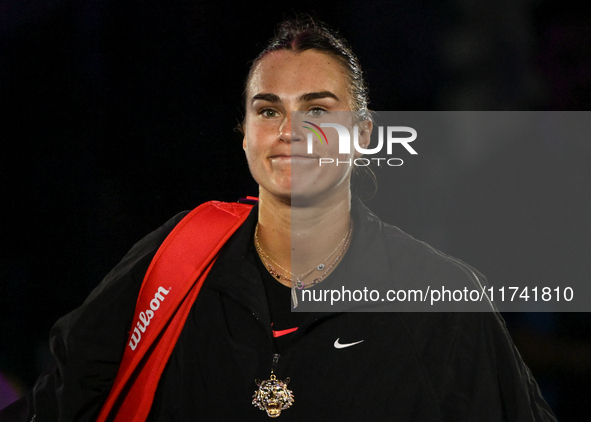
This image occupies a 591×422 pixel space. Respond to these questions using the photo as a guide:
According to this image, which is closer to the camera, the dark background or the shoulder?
the shoulder

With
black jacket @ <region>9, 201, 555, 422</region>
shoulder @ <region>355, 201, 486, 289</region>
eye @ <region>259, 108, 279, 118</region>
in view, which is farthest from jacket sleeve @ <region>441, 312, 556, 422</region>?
eye @ <region>259, 108, 279, 118</region>

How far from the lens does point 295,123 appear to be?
4.84ft

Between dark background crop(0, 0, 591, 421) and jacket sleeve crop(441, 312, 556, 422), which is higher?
dark background crop(0, 0, 591, 421)

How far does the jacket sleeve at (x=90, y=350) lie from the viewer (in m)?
1.47

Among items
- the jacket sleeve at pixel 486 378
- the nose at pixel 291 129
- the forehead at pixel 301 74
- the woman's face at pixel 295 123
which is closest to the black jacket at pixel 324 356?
the jacket sleeve at pixel 486 378

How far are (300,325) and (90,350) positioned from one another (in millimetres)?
668

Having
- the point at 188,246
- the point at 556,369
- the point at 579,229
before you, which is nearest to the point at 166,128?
the point at 188,246

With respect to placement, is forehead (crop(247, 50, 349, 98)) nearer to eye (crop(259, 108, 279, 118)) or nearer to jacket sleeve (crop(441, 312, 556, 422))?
eye (crop(259, 108, 279, 118))

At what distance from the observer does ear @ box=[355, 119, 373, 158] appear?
1623 millimetres

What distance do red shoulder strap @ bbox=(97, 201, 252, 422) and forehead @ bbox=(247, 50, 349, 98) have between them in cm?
53

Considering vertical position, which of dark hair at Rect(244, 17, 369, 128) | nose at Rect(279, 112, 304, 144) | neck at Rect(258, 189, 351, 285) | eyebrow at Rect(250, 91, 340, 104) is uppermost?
dark hair at Rect(244, 17, 369, 128)

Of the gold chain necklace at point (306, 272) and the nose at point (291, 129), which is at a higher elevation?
the nose at point (291, 129)

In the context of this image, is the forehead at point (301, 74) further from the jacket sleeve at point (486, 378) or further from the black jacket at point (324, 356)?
the jacket sleeve at point (486, 378)

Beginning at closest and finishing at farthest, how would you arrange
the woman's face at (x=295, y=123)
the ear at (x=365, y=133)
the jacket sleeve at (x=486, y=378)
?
the jacket sleeve at (x=486, y=378) < the woman's face at (x=295, y=123) < the ear at (x=365, y=133)
